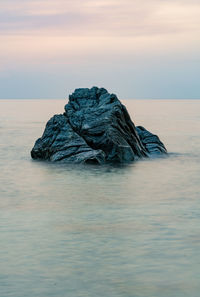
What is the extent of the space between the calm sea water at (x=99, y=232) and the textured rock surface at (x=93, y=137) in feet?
4.59

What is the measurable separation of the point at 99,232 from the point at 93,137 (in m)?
15.5

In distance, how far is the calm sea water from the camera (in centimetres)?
1216

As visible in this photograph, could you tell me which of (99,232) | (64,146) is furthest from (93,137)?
(99,232)

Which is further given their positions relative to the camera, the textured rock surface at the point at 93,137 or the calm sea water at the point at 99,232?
the textured rock surface at the point at 93,137

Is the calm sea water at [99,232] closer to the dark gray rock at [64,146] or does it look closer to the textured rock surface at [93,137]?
the dark gray rock at [64,146]

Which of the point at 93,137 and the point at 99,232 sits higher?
the point at 93,137

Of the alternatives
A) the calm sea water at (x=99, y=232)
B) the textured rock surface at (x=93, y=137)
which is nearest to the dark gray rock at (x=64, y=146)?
the textured rock surface at (x=93, y=137)

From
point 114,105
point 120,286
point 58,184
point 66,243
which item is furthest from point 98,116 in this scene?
point 120,286

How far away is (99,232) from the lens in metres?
16.5

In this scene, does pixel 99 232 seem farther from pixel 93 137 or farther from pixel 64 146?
pixel 93 137

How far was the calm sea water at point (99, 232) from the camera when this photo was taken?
1216 cm

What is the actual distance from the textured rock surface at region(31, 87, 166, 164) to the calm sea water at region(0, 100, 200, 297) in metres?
1.40

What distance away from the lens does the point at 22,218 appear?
722 inches

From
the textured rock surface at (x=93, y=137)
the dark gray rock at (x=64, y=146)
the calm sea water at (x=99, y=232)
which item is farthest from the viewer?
the textured rock surface at (x=93, y=137)
